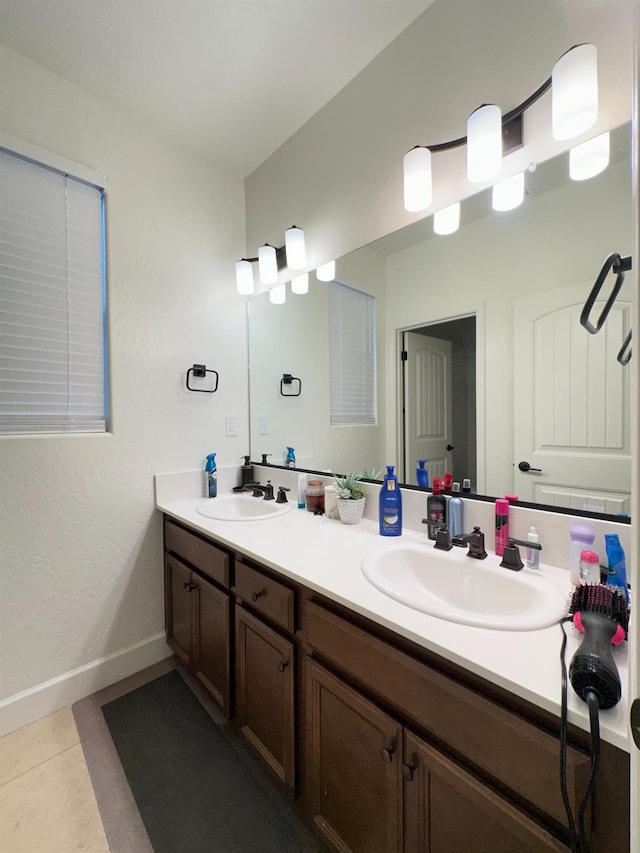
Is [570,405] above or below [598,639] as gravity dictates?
above

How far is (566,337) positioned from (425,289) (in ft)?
1.77

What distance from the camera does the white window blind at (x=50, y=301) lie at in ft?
4.88

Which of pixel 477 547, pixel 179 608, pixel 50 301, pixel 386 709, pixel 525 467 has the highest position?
pixel 50 301

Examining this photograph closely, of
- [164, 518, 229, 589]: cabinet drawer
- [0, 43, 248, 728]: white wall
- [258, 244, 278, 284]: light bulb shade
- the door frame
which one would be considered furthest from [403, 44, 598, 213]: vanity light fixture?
[164, 518, 229, 589]: cabinet drawer

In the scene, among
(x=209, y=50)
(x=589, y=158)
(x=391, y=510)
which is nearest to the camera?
(x=589, y=158)

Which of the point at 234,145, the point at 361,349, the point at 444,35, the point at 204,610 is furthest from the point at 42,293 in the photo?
the point at 444,35

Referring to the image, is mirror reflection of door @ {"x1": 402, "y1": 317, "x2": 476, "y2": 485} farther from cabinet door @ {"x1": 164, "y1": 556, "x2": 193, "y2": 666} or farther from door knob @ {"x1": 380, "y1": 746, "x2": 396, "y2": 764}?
cabinet door @ {"x1": 164, "y1": 556, "x2": 193, "y2": 666}

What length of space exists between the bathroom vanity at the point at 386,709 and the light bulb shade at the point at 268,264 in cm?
135

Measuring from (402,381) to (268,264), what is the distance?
1056mm

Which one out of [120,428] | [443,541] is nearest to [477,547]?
[443,541]

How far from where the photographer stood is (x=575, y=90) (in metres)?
0.92

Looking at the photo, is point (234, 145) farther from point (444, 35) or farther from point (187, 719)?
point (187, 719)

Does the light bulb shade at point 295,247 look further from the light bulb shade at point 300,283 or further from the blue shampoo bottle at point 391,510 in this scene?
the blue shampoo bottle at point 391,510

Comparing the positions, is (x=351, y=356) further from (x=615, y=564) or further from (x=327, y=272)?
(x=615, y=564)
